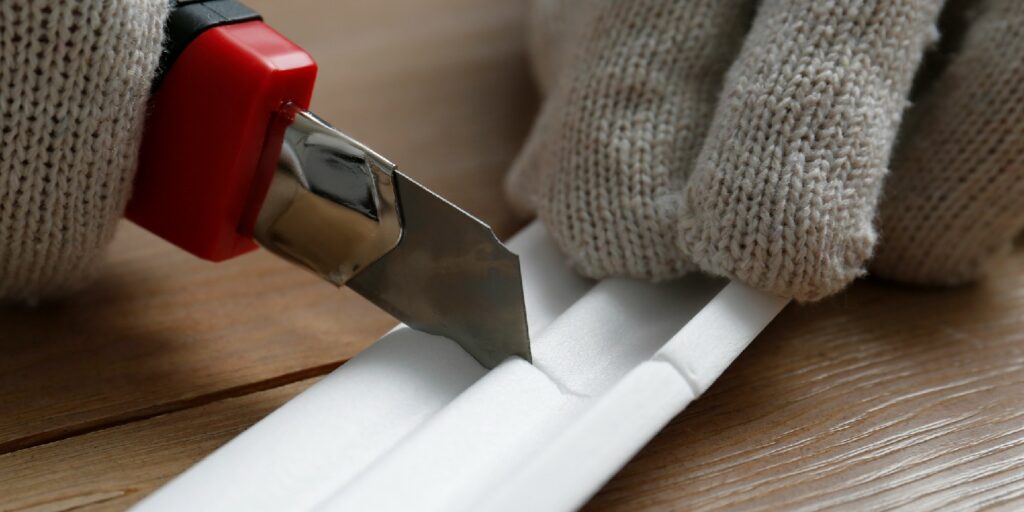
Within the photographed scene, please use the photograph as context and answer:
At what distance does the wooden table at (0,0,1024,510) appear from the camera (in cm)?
38

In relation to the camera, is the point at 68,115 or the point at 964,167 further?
the point at 964,167

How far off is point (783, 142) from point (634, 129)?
0.24 ft

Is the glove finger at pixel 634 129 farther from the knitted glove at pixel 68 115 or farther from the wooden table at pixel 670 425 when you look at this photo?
the knitted glove at pixel 68 115

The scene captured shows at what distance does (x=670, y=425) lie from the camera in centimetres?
40

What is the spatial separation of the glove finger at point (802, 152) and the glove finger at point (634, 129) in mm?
22

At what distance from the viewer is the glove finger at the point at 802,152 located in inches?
15.3

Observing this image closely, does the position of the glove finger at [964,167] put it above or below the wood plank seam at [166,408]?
above

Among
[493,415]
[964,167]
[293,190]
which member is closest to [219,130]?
[293,190]

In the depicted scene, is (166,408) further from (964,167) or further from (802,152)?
(964,167)

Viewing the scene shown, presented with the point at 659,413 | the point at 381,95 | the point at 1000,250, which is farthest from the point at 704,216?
the point at 381,95

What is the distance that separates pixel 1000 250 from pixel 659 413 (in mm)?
247

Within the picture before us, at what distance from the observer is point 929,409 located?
42cm

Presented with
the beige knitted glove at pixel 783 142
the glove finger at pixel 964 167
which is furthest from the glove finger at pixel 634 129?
the glove finger at pixel 964 167

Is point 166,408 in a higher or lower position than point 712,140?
lower
